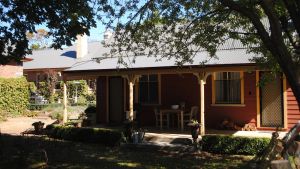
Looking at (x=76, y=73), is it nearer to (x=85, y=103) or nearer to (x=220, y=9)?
(x=220, y=9)

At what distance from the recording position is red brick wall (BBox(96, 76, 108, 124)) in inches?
812

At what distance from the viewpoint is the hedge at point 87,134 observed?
15.8 metres

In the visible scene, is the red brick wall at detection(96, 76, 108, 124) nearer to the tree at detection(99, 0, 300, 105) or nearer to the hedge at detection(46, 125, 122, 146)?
the hedge at detection(46, 125, 122, 146)

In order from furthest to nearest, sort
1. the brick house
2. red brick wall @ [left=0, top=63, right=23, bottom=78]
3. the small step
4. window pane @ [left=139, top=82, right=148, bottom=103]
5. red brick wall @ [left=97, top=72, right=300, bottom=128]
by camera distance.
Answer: red brick wall @ [left=0, top=63, right=23, bottom=78] < window pane @ [left=139, top=82, right=148, bottom=103] < red brick wall @ [left=97, top=72, right=300, bottom=128] < the brick house < the small step

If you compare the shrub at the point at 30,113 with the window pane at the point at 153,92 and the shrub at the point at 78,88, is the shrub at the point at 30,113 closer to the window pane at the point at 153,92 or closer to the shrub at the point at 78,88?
the shrub at the point at 78,88

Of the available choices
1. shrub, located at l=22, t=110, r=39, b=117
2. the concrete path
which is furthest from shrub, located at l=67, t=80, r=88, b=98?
the concrete path

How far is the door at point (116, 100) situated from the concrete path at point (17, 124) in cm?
449

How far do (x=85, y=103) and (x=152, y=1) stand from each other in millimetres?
23240

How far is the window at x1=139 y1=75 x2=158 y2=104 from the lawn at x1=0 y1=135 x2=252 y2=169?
4337 mm

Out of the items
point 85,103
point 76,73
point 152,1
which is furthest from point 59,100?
point 152,1

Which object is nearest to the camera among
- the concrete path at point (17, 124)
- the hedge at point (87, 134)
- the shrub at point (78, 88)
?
the hedge at point (87, 134)

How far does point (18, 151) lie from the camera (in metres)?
12.5

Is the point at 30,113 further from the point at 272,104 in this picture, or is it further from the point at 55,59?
the point at 272,104

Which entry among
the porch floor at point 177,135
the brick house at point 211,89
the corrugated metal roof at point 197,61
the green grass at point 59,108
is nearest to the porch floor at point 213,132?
the porch floor at point 177,135
